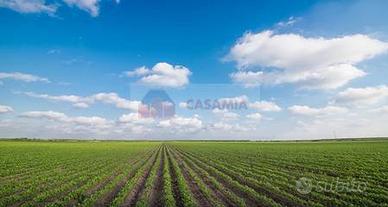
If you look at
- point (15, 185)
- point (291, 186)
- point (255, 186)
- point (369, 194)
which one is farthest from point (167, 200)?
point (15, 185)

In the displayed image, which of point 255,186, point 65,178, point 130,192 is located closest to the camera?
point 130,192

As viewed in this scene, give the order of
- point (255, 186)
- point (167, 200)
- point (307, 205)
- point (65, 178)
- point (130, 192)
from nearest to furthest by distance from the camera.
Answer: point (307, 205)
point (167, 200)
point (130, 192)
point (255, 186)
point (65, 178)

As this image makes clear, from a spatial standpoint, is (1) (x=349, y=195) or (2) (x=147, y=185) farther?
(2) (x=147, y=185)

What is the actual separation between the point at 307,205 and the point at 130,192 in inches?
350

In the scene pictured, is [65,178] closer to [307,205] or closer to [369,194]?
[307,205]

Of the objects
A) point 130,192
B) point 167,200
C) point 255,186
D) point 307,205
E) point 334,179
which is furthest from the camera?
point 334,179

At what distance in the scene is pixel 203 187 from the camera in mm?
16781

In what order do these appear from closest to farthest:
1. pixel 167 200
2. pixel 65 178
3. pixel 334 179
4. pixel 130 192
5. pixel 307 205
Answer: pixel 307 205, pixel 167 200, pixel 130 192, pixel 334 179, pixel 65 178

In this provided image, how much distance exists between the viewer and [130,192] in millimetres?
15883

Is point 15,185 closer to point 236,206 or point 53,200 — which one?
point 53,200

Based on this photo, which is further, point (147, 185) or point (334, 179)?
point (334, 179)

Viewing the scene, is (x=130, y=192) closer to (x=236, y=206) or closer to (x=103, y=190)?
(x=103, y=190)

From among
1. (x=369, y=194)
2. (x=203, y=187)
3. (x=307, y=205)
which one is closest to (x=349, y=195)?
(x=369, y=194)

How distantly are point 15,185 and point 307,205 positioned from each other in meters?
16.5
